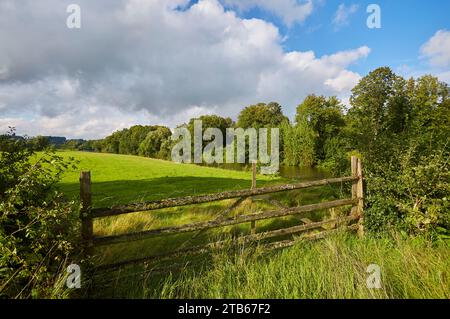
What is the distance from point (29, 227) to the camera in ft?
11.2

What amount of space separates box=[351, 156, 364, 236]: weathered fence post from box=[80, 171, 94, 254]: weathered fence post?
6.06 m

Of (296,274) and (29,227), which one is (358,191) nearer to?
(296,274)

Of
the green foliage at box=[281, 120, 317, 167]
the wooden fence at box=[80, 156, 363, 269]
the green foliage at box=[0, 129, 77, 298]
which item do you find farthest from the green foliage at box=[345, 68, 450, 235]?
the green foliage at box=[281, 120, 317, 167]

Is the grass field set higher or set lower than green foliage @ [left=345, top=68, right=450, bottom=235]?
lower

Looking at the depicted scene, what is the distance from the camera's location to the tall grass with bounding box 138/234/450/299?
3760 millimetres

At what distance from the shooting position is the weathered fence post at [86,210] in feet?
14.7

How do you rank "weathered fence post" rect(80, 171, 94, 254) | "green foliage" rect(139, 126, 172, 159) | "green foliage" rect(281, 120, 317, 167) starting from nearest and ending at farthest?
"weathered fence post" rect(80, 171, 94, 254), "green foliage" rect(281, 120, 317, 167), "green foliage" rect(139, 126, 172, 159)

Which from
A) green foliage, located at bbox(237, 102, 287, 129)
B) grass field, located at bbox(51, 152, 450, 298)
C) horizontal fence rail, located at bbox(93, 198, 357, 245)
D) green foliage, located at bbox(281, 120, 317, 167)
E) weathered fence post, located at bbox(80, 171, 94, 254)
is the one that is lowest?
grass field, located at bbox(51, 152, 450, 298)

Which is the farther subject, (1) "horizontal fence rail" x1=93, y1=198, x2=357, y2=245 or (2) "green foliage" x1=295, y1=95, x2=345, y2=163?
(2) "green foliage" x1=295, y1=95, x2=345, y2=163

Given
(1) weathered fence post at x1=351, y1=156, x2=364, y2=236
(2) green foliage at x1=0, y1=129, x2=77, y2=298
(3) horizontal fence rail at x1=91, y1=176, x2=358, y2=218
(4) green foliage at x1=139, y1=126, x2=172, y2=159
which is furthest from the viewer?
(4) green foliage at x1=139, y1=126, x2=172, y2=159

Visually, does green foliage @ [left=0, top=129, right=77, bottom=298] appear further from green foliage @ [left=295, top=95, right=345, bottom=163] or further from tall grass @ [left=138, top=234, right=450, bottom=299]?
green foliage @ [left=295, top=95, right=345, bottom=163]

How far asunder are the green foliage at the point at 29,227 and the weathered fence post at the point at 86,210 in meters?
0.48
